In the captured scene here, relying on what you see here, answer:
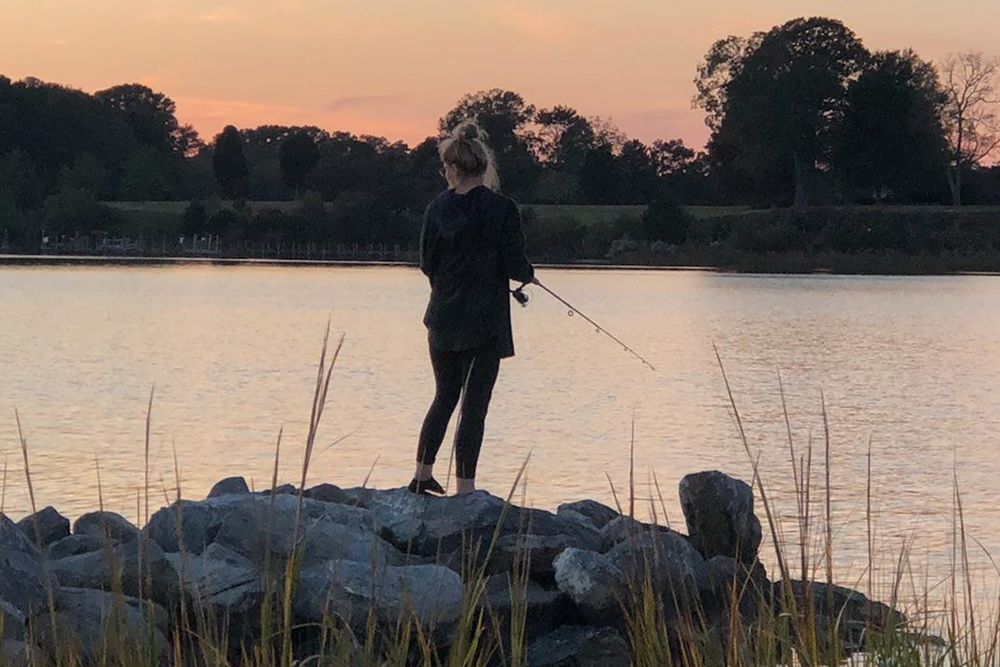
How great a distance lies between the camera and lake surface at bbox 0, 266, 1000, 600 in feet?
35.7

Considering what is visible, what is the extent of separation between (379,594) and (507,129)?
336ft

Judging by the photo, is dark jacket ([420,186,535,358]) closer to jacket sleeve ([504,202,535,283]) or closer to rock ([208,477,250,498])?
jacket sleeve ([504,202,535,283])

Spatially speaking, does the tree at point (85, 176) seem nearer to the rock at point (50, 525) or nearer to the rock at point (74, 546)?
the rock at point (50, 525)

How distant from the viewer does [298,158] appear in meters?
109

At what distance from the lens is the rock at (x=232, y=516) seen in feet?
22.6

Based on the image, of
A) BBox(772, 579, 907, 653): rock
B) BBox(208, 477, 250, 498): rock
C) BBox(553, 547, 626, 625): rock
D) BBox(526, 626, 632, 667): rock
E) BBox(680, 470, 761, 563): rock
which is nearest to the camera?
BBox(772, 579, 907, 653): rock

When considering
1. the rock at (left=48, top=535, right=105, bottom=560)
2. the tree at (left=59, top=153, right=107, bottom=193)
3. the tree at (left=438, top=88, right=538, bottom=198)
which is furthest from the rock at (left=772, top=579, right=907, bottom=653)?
the tree at (left=59, top=153, right=107, bottom=193)

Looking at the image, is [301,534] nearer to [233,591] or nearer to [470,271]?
[233,591]


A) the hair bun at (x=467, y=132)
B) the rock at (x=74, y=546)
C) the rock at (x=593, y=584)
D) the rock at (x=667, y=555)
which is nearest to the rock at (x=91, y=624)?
the rock at (x=74, y=546)

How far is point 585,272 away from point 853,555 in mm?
64197

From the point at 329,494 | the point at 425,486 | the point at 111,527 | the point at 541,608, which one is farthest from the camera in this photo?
the point at 329,494

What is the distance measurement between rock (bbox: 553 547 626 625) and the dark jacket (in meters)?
1.31

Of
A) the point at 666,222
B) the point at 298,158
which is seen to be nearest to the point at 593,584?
the point at 666,222

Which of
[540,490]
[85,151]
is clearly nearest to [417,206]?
[85,151]
